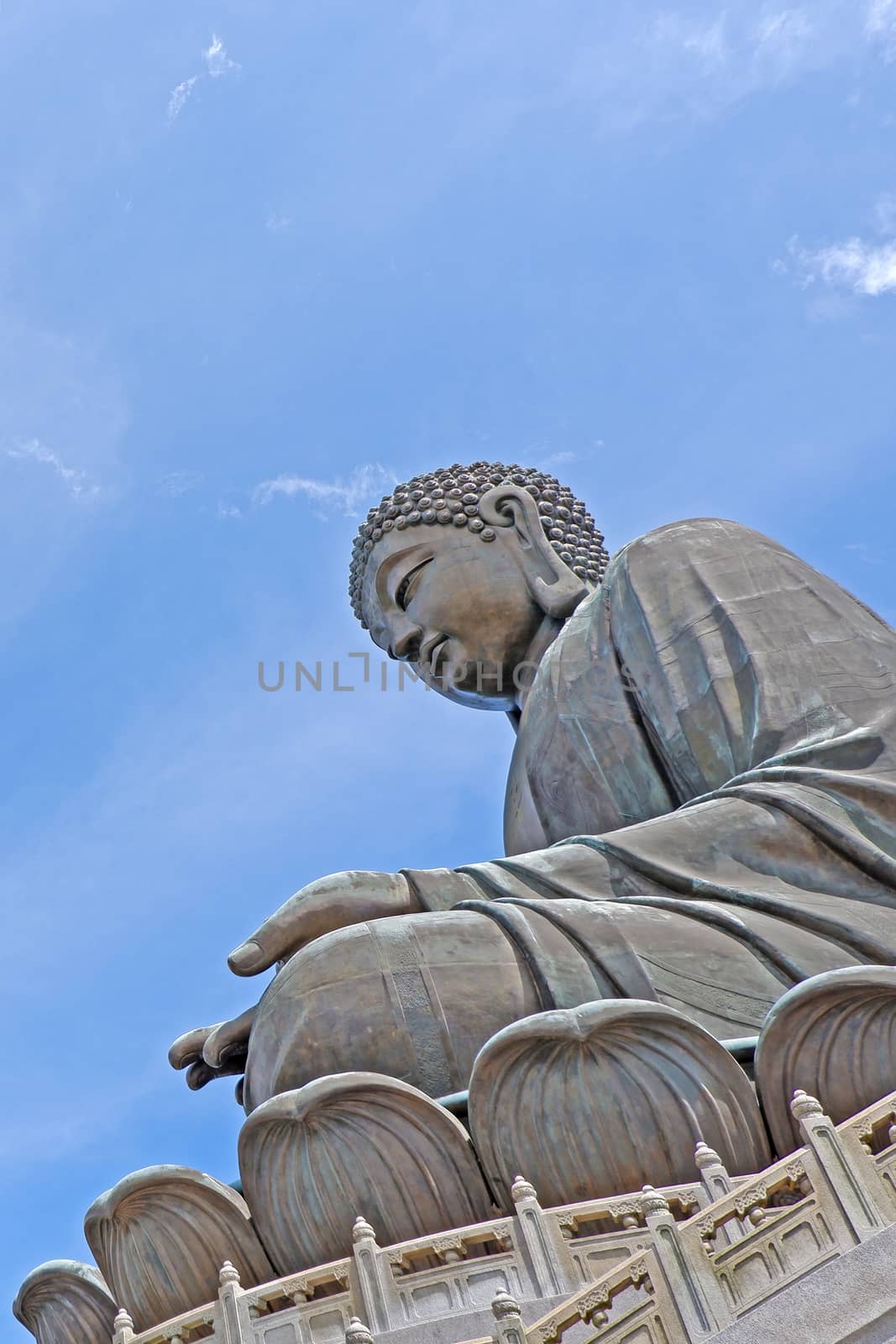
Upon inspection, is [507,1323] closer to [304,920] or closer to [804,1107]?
[804,1107]

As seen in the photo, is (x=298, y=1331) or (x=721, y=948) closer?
(x=298, y=1331)

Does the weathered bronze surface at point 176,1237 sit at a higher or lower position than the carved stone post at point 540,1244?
higher

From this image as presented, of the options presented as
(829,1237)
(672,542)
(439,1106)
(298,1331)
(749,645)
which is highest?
(672,542)

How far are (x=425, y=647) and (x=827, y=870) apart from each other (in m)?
3.88

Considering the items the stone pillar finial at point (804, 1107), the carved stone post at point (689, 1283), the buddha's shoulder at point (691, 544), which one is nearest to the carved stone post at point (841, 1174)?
the stone pillar finial at point (804, 1107)

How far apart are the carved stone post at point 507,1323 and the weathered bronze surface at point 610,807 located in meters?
1.87

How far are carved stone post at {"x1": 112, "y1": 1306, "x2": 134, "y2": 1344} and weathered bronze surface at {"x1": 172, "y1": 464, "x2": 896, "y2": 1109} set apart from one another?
0.99m

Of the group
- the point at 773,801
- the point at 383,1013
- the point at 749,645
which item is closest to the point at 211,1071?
the point at 383,1013

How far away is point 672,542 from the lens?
941 centimetres

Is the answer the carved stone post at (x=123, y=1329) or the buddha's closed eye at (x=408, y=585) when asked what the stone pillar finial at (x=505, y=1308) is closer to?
the carved stone post at (x=123, y=1329)

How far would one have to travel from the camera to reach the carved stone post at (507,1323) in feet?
14.3

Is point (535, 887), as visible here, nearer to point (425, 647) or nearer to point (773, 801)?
point (773, 801)

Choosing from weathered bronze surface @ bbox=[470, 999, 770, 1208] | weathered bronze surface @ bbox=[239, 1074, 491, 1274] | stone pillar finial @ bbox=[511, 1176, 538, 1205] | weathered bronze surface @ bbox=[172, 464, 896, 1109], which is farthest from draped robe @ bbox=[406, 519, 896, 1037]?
stone pillar finial @ bbox=[511, 1176, 538, 1205]

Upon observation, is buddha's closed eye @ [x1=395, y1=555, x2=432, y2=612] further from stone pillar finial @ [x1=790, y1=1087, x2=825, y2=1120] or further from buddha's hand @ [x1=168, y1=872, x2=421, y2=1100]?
stone pillar finial @ [x1=790, y1=1087, x2=825, y2=1120]
